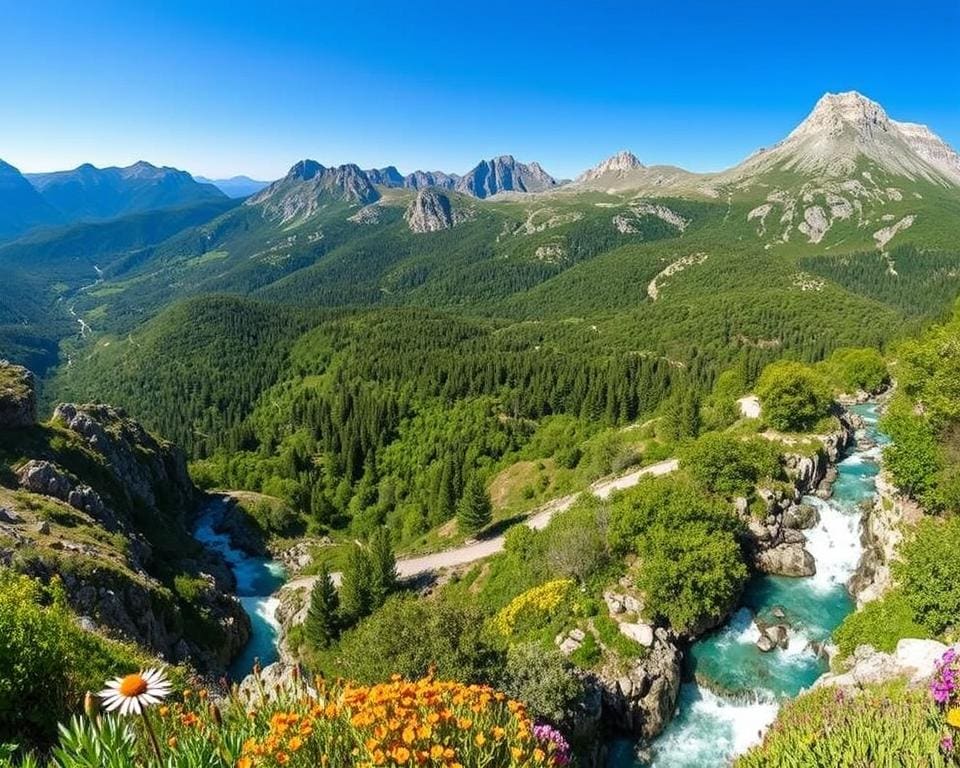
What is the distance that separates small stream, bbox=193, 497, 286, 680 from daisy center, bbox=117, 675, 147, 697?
49.6 m

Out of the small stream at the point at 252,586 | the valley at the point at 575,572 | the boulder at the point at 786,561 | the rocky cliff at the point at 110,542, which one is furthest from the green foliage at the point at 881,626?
the small stream at the point at 252,586

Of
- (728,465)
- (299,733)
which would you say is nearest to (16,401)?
(299,733)

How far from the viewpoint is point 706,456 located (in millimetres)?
57438

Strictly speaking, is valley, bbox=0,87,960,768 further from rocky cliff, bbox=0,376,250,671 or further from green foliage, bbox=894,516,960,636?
rocky cliff, bbox=0,376,250,671

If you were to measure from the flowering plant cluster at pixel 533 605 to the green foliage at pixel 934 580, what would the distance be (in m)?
22.9

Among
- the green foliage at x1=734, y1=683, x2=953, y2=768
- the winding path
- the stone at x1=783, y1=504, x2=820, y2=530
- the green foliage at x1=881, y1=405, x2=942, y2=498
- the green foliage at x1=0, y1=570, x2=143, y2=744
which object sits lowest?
the winding path

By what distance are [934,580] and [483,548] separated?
1964 inches

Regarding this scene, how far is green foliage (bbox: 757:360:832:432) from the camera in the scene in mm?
68812

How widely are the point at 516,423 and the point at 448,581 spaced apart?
6262cm

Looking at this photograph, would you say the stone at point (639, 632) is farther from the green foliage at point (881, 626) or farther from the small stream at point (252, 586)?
the small stream at point (252, 586)

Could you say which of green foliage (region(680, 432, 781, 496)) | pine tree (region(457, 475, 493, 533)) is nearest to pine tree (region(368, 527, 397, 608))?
pine tree (region(457, 475, 493, 533))

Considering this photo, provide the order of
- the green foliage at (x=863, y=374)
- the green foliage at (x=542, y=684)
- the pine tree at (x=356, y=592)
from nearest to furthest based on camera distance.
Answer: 1. the green foliage at (x=542, y=684)
2. the pine tree at (x=356, y=592)
3. the green foliage at (x=863, y=374)

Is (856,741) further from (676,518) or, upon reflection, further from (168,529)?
(168,529)

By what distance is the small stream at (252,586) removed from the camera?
2287 inches
